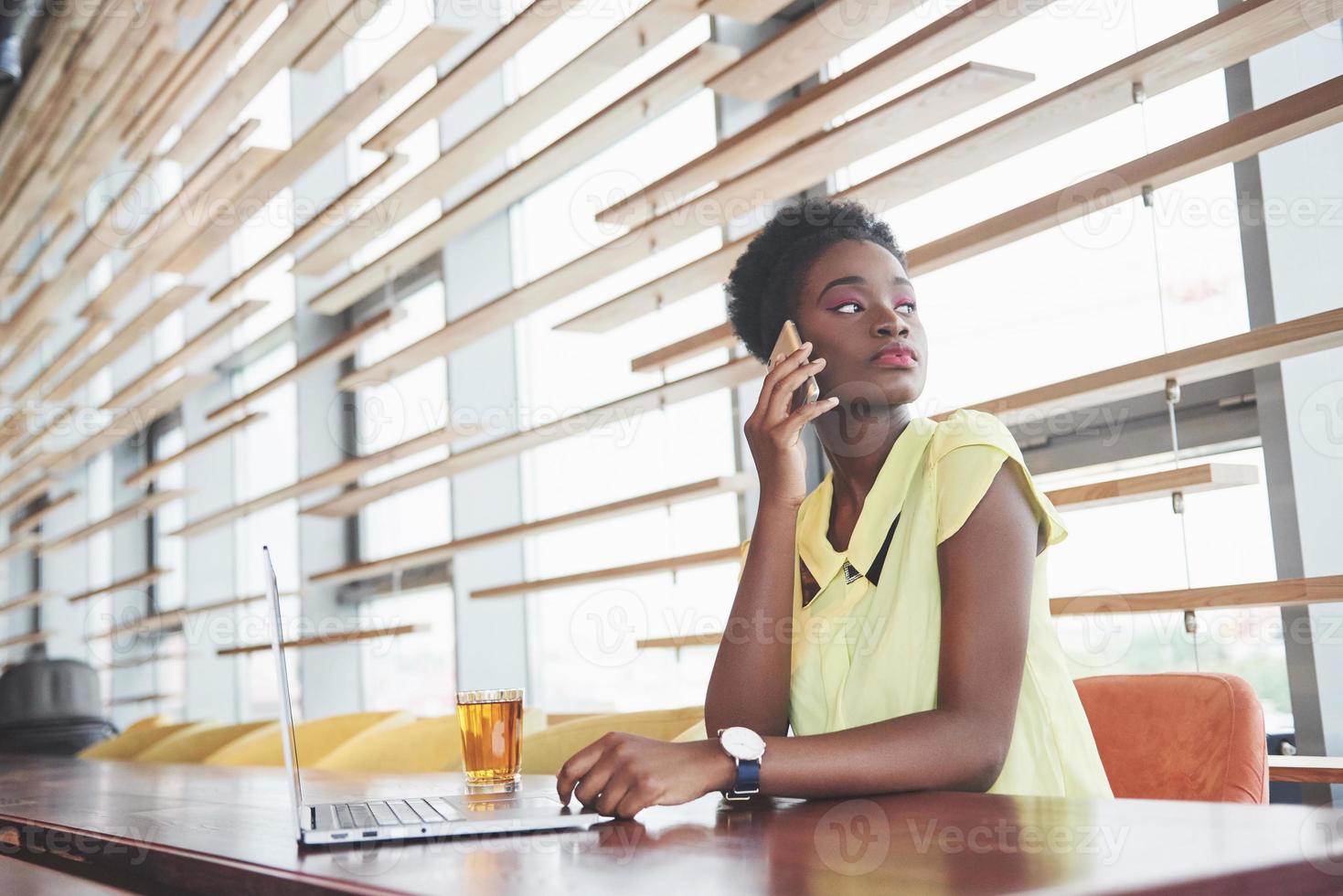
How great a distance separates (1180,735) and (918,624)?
1.14 ft

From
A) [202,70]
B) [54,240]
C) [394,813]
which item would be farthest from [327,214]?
[394,813]

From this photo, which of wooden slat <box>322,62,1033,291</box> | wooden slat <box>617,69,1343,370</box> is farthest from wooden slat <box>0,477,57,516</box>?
wooden slat <box>617,69,1343,370</box>

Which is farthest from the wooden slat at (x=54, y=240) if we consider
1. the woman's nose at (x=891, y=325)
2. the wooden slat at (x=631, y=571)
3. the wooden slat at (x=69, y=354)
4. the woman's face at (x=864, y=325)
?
the woman's nose at (x=891, y=325)

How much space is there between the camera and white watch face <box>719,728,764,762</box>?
3.65ft

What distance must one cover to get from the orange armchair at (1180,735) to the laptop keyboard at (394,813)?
2.61 feet

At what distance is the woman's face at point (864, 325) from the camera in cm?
169

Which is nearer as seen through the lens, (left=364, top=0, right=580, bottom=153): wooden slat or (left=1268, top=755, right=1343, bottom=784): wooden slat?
(left=1268, top=755, right=1343, bottom=784): wooden slat

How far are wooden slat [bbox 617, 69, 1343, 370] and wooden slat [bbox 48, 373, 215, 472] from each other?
366 centimetres

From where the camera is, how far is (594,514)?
10.6 feet

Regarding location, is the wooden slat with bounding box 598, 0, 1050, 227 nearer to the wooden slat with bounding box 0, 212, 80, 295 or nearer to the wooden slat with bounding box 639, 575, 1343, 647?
the wooden slat with bounding box 639, 575, 1343, 647

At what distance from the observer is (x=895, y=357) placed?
66.5 inches

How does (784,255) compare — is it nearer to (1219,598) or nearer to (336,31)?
(1219,598)

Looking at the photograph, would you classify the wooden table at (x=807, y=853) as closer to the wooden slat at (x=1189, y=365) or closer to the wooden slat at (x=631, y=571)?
the wooden slat at (x=1189, y=365)
